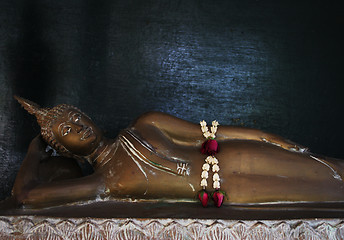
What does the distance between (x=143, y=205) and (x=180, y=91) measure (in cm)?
167

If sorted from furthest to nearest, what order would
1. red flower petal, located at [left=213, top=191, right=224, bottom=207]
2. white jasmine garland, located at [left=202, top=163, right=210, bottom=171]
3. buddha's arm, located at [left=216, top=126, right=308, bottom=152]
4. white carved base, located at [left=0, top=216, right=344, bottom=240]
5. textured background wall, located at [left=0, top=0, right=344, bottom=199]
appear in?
textured background wall, located at [left=0, top=0, right=344, bottom=199], buddha's arm, located at [left=216, top=126, right=308, bottom=152], white jasmine garland, located at [left=202, top=163, right=210, bottom=171], red flower petal, located at [left=213, top=191, right=224, bottom=207], white carved base, located at [left=0, top=216, right=344, bottom=240]

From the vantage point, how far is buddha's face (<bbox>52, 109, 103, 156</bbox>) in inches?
117

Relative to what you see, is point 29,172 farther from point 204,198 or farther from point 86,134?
point 204,198

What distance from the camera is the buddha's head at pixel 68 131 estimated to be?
2.98 meters

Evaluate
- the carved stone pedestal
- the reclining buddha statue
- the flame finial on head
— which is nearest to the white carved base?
the carved stone pedestal

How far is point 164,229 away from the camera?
2.29 meters

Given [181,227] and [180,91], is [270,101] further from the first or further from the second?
[181,227]

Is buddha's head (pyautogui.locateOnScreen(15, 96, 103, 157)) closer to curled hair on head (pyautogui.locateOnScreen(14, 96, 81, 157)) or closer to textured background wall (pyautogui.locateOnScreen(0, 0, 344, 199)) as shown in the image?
curled hair on head (pyautogui.locateOnScreen(14, 96, 81, 157))

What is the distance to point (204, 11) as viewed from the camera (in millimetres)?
4148

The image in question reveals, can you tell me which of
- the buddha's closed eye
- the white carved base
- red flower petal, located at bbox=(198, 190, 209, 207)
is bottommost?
the white carved base

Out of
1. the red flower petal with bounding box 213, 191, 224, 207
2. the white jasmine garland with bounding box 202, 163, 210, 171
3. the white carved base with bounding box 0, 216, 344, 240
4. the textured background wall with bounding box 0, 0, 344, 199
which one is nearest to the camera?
the white carved base with bounding box 0, 216, 344, 240

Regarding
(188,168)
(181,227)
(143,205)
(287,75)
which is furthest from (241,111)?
(181,227)

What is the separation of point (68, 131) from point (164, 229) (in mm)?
1145

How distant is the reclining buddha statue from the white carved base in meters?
0.35
